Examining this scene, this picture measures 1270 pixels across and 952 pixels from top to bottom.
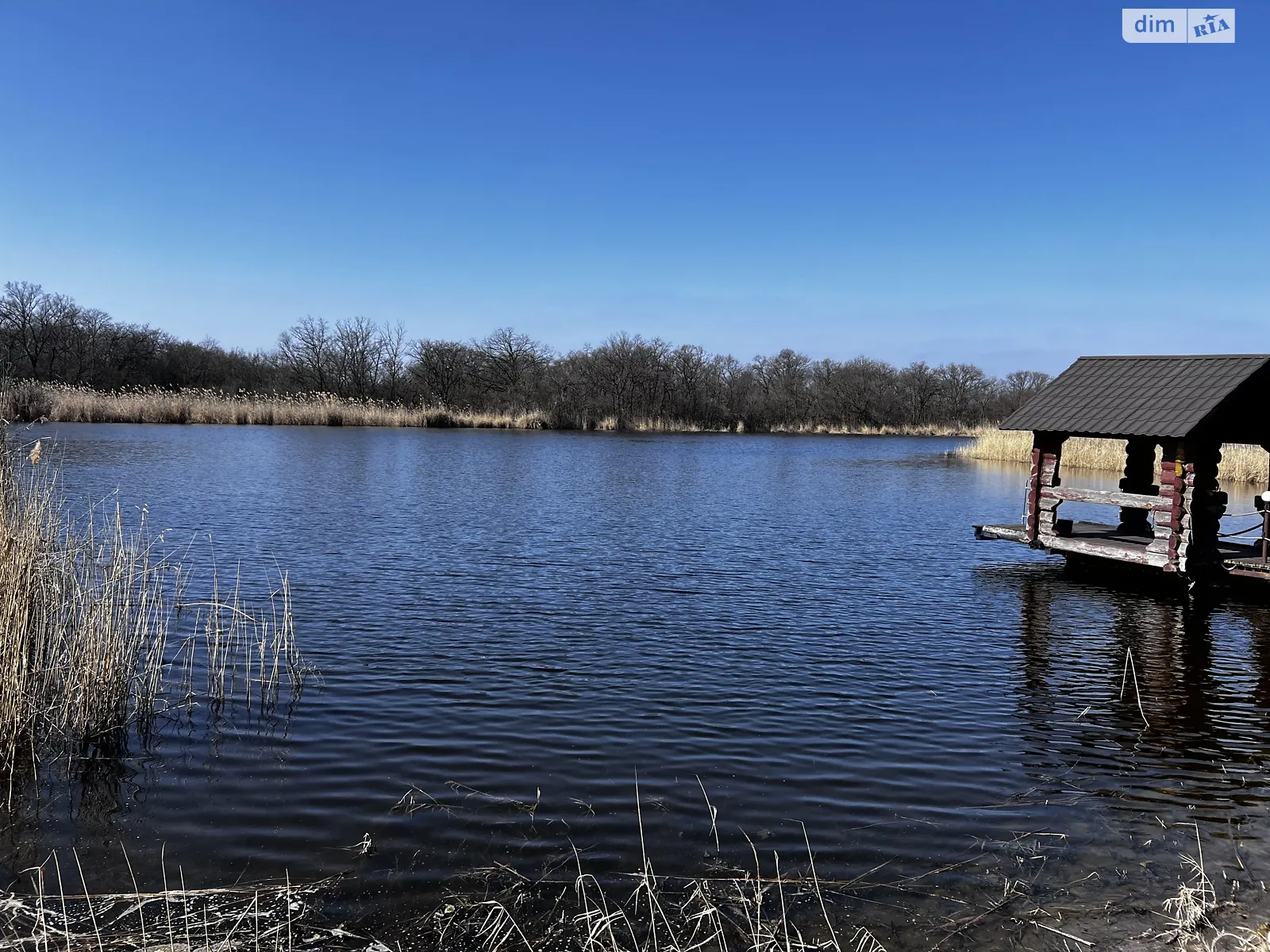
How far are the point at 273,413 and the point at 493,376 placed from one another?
22684 mm

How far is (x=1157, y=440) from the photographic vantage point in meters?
14.4

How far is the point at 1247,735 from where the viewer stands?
25.2 ft

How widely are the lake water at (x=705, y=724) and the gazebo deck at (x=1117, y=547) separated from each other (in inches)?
20.7

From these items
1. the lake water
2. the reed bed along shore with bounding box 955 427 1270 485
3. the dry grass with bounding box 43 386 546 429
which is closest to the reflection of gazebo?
the lake water

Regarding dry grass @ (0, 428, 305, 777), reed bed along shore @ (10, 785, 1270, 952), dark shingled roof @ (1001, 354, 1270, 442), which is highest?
dark shingled roof @ (1001, 354, 1270, 442)

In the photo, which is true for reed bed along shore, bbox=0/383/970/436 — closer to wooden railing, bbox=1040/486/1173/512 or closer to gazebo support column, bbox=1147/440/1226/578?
wooden railing, bbox=1040/486/1173/512

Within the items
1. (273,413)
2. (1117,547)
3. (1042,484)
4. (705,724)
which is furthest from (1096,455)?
(273,413)

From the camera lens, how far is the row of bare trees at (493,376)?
67562 millimetres

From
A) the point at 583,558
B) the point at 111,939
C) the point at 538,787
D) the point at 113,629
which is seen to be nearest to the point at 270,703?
the point at 113,629

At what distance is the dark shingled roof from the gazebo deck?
5.99ft

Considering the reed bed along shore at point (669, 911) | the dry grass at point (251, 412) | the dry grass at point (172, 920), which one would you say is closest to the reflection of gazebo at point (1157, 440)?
the reed bed along shore at point (669, 911)

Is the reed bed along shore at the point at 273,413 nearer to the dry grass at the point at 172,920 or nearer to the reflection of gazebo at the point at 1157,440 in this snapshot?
the reflection of gazebo at the point at 1157,440

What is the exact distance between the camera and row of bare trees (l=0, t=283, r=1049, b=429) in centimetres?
6756

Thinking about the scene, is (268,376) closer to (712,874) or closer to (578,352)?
(578,352)
